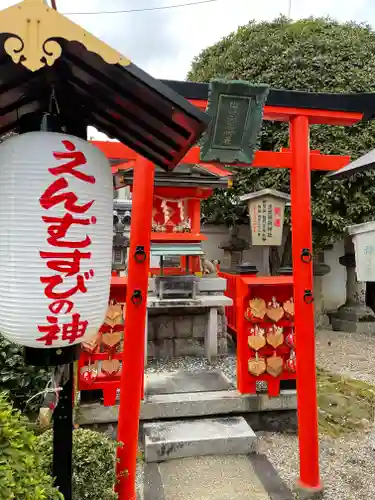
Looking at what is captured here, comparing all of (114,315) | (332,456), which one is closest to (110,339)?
(114,315)

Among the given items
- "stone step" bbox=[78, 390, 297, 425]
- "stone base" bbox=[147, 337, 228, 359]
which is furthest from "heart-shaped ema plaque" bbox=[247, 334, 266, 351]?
"stone base" bbox=[147, 337, 228, 359]

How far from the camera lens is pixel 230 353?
8.01 meters

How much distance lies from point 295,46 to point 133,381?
494 inches

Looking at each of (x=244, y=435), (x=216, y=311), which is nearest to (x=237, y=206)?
(x=216, y=311)

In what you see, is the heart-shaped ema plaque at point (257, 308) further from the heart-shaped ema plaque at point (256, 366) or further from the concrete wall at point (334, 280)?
the concrete wall at point (334, 280)

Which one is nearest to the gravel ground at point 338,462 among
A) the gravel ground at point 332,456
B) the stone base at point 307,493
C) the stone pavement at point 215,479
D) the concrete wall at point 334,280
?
the gravel ground at point 332,456

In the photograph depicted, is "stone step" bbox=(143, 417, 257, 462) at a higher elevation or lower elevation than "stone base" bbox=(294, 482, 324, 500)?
higher

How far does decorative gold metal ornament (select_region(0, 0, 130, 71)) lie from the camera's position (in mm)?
1521

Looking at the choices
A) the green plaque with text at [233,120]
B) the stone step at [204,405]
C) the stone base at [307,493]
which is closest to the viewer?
the green plaque with text at [233,120]

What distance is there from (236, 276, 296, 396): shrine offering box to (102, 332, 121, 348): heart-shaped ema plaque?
1631 millimetres

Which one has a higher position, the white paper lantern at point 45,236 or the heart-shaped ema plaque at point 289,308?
the white paper lantern at point 45,236

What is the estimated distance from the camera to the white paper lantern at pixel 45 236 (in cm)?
181

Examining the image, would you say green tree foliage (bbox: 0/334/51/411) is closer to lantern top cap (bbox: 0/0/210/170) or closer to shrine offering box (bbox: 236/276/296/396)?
→ shrine offering box (bbox: 236/276/296/396)

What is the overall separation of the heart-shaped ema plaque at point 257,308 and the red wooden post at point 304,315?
3.84 feet
